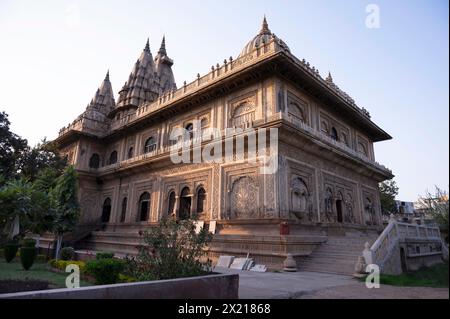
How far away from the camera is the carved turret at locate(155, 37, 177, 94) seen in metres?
33.3

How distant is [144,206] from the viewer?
20.6 metres

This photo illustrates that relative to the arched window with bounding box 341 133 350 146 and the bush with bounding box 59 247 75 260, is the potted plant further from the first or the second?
the arched window with bounding box 341 133 350 146

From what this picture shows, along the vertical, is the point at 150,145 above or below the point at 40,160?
above

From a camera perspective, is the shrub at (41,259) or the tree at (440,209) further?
the shrub at (41,259)

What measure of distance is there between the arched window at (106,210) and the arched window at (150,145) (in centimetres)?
531

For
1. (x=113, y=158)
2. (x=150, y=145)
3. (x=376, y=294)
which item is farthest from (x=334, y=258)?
(x=113, y=158)

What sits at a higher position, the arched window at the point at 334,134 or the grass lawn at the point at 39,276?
the arched window at the point at 334,134

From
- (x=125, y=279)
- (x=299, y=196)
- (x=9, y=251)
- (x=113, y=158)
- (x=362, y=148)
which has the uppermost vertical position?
(x=362, y=148)

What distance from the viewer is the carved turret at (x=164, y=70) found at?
1313 inches

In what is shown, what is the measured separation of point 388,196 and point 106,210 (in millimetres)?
28873

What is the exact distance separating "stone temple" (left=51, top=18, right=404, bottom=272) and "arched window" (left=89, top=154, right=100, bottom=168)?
0.09m

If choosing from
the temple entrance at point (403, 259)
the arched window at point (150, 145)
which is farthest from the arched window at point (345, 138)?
the arched window at point (150, 145)

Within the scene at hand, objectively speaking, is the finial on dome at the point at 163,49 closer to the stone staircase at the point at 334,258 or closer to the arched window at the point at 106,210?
the arched window at the point at 106,210

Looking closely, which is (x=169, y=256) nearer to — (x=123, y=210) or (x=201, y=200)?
(x=201, y=200)
